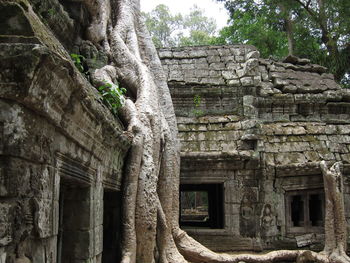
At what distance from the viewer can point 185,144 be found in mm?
7688

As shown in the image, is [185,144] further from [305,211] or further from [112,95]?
[112,95]

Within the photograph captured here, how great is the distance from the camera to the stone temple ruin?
6.88ft

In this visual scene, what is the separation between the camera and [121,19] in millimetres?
6375

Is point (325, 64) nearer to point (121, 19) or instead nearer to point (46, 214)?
point (121, 19)

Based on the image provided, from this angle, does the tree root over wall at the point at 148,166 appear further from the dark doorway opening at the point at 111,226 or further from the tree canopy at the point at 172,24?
the tree canopy at the point at 172,24

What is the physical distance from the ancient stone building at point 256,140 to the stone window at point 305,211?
0.8 inches

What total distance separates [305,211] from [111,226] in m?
4.38

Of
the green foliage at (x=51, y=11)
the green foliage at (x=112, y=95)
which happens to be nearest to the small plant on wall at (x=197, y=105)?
the green foliage at (x=112, y=95)

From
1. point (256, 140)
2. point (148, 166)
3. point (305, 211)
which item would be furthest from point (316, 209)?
point (148, 166)

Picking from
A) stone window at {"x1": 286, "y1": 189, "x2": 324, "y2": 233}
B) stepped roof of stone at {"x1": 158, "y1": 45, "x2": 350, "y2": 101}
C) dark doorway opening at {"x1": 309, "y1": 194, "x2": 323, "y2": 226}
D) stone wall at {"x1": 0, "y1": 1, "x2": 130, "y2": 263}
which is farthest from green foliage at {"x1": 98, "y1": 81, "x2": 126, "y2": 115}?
dark doorway opening at {"x1": 309, "y1": 194, "x2": 323, "y2": 226}

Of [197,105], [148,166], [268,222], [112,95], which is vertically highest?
[197,105]

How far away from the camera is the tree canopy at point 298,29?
557 inches

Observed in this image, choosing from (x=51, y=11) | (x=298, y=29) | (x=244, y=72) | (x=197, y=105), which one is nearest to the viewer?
(x=51, y=11)

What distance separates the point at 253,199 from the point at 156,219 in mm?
3118
